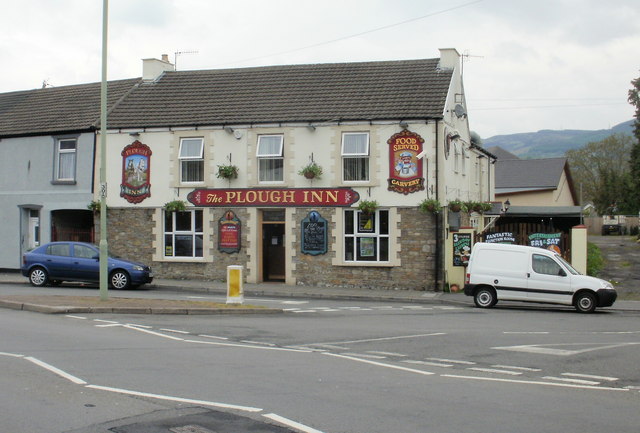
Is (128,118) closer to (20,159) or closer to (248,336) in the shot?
(20,159)

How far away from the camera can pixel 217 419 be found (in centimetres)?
745

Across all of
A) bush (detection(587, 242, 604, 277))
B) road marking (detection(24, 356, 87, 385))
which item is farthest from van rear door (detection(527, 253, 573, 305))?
road marking (detection(24, 356, 87, 385))

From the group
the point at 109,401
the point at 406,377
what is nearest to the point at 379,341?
the point at 406,377

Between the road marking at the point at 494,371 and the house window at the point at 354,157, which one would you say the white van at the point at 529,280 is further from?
the road marking at the point at 494,371

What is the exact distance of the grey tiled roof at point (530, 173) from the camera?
2234 inches

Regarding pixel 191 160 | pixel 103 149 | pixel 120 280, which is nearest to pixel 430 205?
pixel 191 160

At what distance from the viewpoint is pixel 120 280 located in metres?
25.7

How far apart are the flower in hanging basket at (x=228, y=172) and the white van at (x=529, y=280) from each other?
1008cm

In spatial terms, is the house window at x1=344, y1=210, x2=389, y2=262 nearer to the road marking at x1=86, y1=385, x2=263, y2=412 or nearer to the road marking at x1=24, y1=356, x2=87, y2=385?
the road marking at x1=24, y1=356, x2=87, y2=385

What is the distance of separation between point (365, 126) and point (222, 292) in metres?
7.83

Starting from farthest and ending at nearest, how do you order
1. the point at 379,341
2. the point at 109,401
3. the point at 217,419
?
the point at 379,341 → the point at 109,401 → the point at 217,419

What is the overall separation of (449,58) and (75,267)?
52.0 ft

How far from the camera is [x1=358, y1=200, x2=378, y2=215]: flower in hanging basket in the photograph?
87.2ft

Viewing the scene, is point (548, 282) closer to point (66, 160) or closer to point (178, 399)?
→ point (178, 399)
